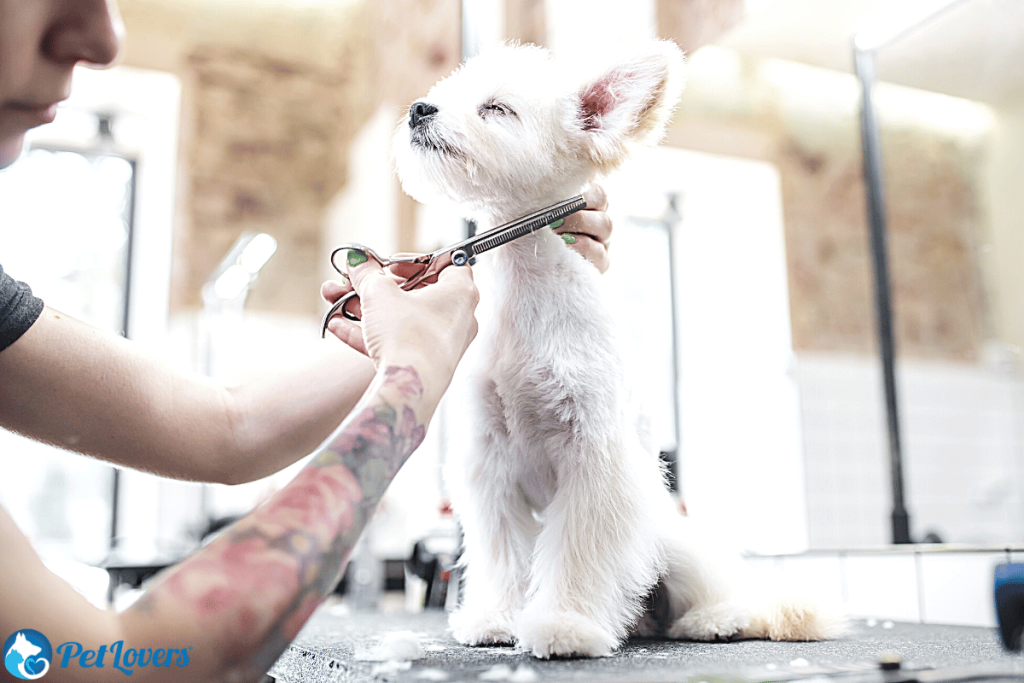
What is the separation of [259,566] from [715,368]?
5.50 feet

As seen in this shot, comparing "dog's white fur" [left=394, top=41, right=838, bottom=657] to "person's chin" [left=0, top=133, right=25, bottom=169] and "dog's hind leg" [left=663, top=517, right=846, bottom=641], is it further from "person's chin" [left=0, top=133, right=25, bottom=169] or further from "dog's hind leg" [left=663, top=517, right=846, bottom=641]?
"person's chin" [left=0, top=133, right=25, bottom=169]

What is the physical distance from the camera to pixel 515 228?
2.09 feet

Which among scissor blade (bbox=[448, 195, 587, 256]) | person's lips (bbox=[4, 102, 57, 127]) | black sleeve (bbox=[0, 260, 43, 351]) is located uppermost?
person's lips (bbox=[4, 102, 57, 127])

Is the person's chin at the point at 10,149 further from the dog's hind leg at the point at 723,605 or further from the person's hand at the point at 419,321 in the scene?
the dog's hind leg at the point at 723,605

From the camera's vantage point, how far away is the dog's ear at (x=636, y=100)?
0.75 metres

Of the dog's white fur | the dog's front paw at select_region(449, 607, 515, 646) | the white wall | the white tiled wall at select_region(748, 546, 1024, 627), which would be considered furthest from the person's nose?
the white wall

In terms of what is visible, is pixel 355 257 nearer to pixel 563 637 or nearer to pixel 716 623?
pixel 563 637

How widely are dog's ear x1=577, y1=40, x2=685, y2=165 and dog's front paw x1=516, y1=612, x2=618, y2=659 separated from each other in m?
0.43

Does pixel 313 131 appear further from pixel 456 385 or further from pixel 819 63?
pixel 456 385

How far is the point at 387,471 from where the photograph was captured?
41 cm

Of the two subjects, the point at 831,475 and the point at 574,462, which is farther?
the point at 831,475

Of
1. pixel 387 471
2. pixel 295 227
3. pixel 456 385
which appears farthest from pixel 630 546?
pixel 295 227

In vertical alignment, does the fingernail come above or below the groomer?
above

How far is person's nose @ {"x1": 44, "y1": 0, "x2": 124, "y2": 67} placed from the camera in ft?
1.54
